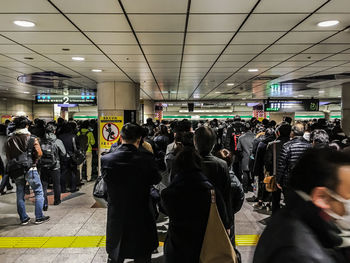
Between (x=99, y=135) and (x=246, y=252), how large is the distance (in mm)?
6245

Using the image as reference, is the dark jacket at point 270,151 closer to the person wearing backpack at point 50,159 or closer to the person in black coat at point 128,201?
the person in black coat at point 128,201

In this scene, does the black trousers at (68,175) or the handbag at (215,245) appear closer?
the handbag at (215,245)

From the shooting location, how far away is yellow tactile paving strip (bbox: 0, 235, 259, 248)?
152 inches

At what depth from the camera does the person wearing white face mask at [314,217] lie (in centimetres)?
99

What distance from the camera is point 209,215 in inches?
78.5

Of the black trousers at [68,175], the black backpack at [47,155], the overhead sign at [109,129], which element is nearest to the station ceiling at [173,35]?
the black backpack at [47,155]

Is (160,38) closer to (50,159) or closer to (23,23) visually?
(23,23)

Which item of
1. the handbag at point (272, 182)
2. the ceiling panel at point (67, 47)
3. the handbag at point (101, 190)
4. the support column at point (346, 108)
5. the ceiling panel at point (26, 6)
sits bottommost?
the handbag at point (272, 182)

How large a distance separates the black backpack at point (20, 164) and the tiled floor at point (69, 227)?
2.89ft

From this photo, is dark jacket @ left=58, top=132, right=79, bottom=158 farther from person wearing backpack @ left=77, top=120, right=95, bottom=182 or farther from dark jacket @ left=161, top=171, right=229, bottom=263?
dark jacket @ left=161, top=171, right=229, bottom=263

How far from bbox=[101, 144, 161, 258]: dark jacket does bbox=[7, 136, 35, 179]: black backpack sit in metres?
2.66

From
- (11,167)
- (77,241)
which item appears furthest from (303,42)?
(11,167)

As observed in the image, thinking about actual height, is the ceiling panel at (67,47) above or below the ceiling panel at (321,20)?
below

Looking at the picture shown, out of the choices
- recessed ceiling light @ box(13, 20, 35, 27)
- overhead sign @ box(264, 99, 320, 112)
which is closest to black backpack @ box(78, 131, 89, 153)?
recessed ceiling light @ box(13, 20, 35, 27)
